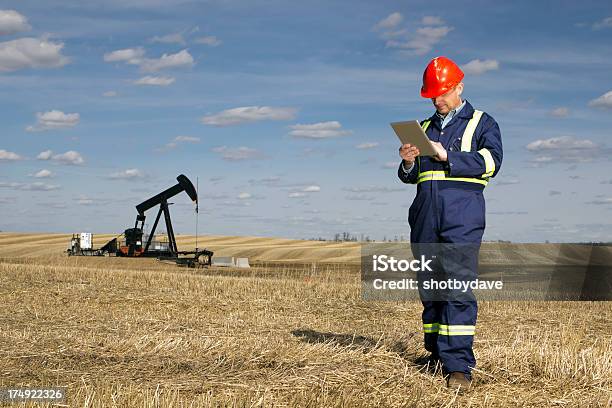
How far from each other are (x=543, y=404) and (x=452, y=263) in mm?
1167

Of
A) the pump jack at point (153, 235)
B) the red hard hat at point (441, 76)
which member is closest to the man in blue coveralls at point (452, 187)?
the red hard hat at point (441, 76)

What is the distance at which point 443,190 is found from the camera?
18.7 ft

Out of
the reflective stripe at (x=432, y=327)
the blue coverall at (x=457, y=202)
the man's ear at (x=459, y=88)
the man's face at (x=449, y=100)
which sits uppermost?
the man's ear at (x=459, y=88)

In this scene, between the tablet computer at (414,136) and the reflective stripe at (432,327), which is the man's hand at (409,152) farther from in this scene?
→ the reflective stripe at (432,327)

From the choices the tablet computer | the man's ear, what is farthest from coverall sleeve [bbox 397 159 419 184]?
the man's ear

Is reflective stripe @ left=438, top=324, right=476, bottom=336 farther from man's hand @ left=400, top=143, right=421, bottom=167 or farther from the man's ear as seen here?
the man's ear

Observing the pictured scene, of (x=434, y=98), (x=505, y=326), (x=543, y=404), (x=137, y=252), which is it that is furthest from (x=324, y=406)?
(x=137, y=252)

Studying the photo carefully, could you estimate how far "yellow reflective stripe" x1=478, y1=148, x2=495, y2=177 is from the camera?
5.69m

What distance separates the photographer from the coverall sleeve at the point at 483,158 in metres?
5.58

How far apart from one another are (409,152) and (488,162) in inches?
23.4

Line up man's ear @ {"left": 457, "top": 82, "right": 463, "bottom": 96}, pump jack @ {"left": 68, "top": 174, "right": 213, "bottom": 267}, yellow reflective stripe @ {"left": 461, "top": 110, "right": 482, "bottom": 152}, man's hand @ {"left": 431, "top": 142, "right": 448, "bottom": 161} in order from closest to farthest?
man's hand @ {"left": 431, "top": 142, "right": 448, "bottom": 161}, yellow reflective stripe @ {"left": 461, "top": 110, "right": 482, "bottom": 152}, man's ear @ {"left": 457, "top": 82, "right": 463, "bottom": 96}, pump jack @ {"left": 68, "top": 174, "right": 213, "bottom": 267}

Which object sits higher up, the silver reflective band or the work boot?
the silver reflective band

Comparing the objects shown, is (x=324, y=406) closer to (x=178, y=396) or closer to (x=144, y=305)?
(x=178, y=396)

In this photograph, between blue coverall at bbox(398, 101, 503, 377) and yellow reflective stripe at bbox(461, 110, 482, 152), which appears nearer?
blue coverall at bbox(398, 101, 503, 377)
